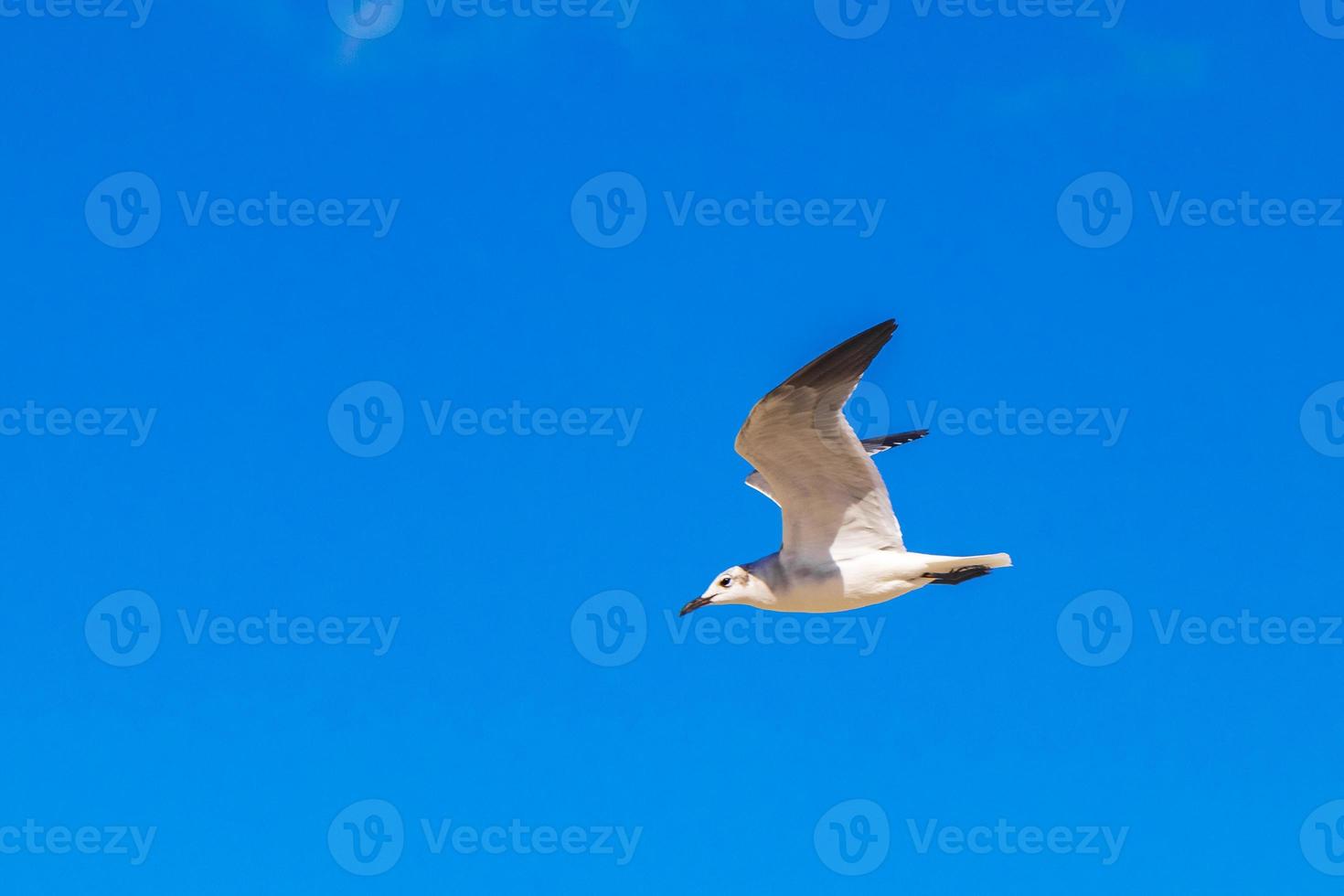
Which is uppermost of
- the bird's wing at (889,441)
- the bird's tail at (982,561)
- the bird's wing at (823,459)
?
the bird's wing at (889,441)

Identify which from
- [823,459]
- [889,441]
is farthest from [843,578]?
[889,441]

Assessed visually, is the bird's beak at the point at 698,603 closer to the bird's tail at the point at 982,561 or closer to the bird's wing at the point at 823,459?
the bird's wing at the point at 823,459

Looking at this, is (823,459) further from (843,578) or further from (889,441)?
(889,441)

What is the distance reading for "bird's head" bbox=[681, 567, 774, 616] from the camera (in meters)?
17.3

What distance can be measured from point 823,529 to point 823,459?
3.40ft

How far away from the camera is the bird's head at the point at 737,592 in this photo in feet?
56.9

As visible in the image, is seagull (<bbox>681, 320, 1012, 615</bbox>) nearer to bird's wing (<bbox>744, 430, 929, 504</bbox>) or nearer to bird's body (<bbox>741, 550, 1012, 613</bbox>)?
bird's body (<bbox>741, 550, 1012, 613</bbox>)

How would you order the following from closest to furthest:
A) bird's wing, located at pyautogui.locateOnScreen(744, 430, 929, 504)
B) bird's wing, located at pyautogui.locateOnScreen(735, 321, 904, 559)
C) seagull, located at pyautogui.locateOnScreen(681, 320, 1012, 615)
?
1. bird's wing, located at pyautogui.locateOnScreen(735, 321, 904, 559)
2. seagull, located at pyautogui.locateOnScreen(681, 320, 1012, 615)
3. bird's wing, located at pyautogui.locateOnScreen(744, 430, 929, 504)

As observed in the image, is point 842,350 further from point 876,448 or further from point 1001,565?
point 876,448

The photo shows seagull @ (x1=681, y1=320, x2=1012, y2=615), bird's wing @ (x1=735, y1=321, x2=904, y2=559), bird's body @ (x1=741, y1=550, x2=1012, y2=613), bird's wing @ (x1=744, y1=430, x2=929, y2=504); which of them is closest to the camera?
bird's wing @ (x1=735, y1=321, x2=904, y2=559)

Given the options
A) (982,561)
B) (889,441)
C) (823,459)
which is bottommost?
(982,561)

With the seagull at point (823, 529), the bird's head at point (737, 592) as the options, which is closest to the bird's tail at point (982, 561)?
the seagull at point (823, 529)

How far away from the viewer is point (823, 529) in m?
17.2

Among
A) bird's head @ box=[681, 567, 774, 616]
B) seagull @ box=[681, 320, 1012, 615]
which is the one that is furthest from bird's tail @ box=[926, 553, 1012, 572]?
bird's head @ box=[681, 567, 774, 616]
